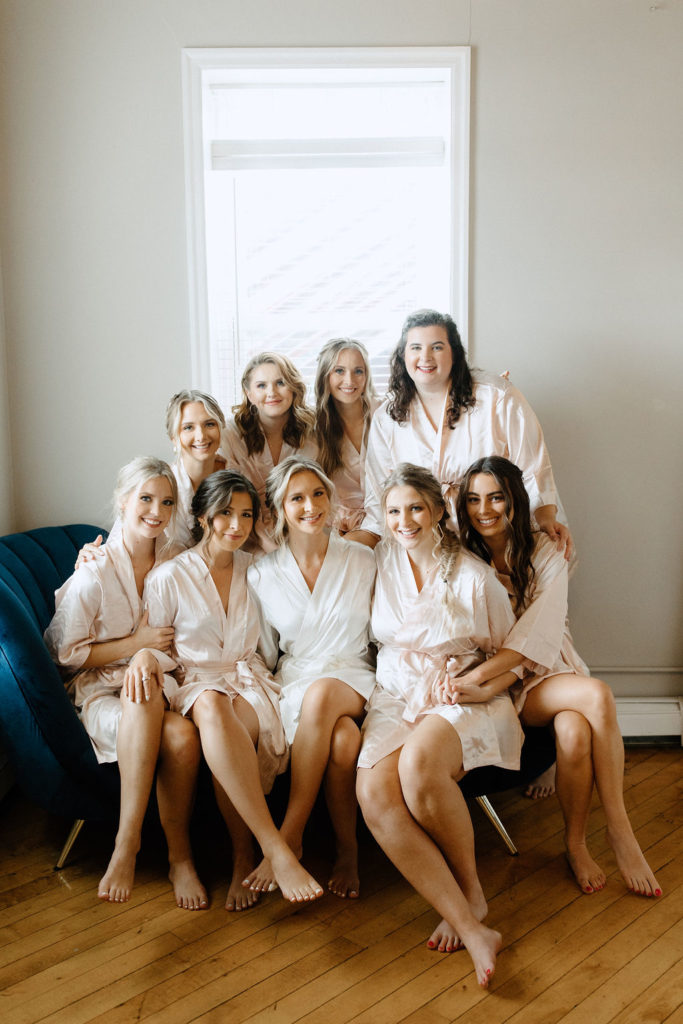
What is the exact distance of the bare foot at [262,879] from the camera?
197cm

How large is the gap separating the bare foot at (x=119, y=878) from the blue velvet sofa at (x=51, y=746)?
5.3 inches

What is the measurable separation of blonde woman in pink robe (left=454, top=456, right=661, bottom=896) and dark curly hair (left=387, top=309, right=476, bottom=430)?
13.1 inches

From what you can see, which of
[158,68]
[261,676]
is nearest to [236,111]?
[158,68]

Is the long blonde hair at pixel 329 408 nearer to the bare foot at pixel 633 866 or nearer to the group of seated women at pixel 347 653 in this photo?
the group of seated women at pixel 347 653

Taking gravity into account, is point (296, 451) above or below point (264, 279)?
below

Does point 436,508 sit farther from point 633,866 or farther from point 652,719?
point 652,719

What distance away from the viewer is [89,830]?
95.8 inches

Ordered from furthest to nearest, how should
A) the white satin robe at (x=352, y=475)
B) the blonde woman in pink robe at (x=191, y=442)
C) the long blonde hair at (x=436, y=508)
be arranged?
the white satin robe at (x=352, y=475) < the blonde woman in pink robe at (x=191, y=442) < the long blonde hair at (x=436, y=508)

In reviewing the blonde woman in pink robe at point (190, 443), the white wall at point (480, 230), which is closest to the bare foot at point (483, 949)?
the blonde woman in pink robe at point (190, 443)

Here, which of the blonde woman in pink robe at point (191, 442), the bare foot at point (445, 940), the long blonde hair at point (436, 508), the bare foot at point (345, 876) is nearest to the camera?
the bare foot at point (445, 940)

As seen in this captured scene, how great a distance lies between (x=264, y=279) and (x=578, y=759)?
1858mm

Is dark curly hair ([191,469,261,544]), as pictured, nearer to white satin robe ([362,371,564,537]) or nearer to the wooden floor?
white satin robe ([362,371,564,537])

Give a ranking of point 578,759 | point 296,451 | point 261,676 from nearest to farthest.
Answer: point 578,759 → point 261,676 → point 296,451

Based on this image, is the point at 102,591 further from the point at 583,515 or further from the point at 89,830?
the point at 583,515
